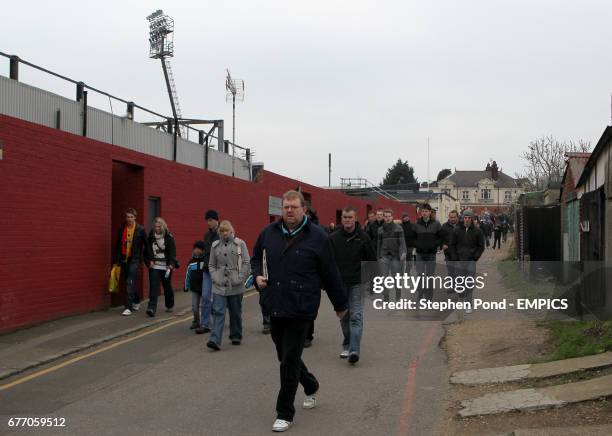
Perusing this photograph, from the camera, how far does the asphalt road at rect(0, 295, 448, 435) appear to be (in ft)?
19.1

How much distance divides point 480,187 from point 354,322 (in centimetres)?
11285

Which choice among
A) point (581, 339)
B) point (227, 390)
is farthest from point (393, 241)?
point (227, 390)

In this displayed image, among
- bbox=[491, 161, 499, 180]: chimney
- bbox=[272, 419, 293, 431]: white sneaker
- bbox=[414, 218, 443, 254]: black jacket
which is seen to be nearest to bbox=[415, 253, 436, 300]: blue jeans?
bbox=[414, 218, 443, 254]: black jacket

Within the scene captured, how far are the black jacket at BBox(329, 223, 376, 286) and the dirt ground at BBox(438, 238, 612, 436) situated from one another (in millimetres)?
1583

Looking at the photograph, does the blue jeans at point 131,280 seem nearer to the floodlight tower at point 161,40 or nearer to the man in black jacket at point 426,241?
the man in black jacket at point 426,241

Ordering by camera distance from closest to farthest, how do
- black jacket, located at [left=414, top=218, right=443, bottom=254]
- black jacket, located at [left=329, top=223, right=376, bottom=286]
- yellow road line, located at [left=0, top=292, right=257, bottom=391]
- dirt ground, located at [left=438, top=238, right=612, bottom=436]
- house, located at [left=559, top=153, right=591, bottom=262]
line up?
dirt ground, located at [left=438, top=238, right=612, bottom=436]
yellow road line, located at [left=0, top=292, right=257, bottom=391]
black jacket, located at [left=329, top=223, right=376, bottom=286]
house, located at [left=559, top=153, right=591, bottom=262]
black jacket, located at [left=414, top=218, right=443, bottom=254]

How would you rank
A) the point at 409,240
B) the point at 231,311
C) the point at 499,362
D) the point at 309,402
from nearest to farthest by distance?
1. the point at 309,402
2. the point at 499,362
3. the point at 231,311
4. the point at 409,240

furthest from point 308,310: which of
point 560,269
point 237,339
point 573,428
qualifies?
point 560,269

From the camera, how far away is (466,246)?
12297mm

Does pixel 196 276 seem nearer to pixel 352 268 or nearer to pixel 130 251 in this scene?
pixel 130 251

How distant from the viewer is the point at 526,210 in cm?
1572

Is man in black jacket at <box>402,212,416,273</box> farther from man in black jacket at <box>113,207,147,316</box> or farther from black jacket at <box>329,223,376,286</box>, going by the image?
man in black jacket at <box>113,207,147,316</box>

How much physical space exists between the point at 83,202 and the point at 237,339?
14.5 feet

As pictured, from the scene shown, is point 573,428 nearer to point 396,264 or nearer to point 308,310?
point 308,310
